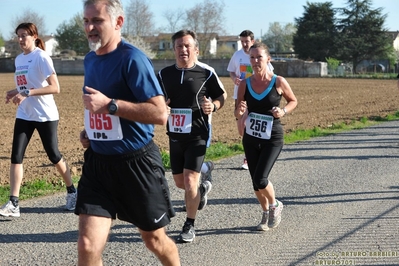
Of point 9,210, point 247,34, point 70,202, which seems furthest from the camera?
point 247,34

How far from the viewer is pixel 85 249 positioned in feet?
11.8

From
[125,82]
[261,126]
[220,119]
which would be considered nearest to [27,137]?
[261,126]

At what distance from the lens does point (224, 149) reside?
1154cm

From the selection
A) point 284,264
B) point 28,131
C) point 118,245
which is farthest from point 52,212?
point 284,264

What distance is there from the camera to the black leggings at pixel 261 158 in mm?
5949

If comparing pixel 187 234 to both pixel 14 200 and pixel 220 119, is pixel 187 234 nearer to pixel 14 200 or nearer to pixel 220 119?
pixel 14 200

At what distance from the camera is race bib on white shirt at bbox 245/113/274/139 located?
6039 mm

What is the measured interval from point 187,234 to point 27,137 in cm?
219

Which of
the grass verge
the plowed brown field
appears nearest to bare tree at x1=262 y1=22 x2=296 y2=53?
the plowed brown field

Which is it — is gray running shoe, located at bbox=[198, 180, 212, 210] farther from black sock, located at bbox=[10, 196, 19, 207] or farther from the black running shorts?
the black running shorts

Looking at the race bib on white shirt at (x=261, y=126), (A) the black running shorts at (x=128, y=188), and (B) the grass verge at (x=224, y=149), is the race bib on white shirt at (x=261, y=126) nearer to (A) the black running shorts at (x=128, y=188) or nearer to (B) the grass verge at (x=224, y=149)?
(A) the black running shorts at (x=128, y=188)

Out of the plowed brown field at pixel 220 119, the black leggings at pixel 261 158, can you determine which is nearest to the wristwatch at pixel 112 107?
the black leggings at pixel 261 158

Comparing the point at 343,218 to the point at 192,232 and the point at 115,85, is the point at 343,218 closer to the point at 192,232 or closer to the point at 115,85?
the point at 192,232

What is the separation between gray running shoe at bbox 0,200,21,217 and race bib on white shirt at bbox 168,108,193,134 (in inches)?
74.9
